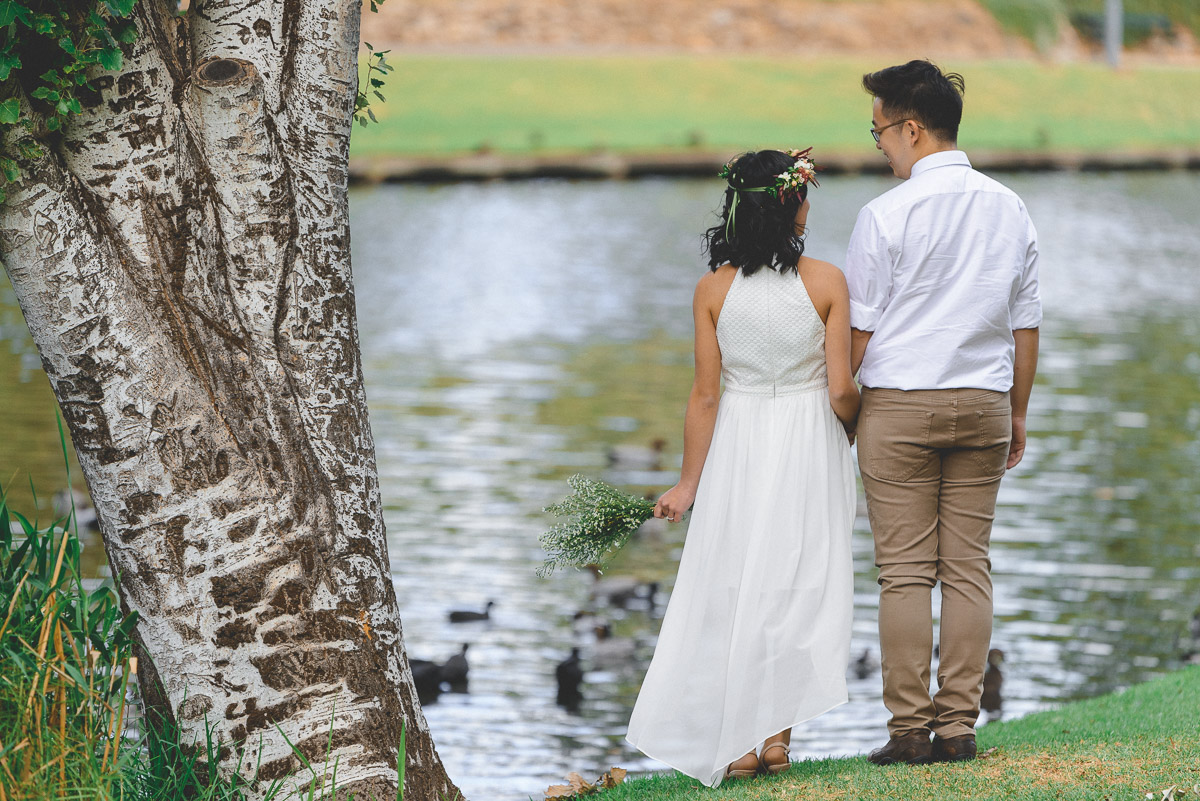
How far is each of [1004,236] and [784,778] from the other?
1.75 m

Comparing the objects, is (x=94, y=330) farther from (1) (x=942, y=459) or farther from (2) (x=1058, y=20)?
(2) (x=1058, y=20)

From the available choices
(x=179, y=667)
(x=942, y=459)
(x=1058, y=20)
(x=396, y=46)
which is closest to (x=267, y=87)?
(x=179, y=667)

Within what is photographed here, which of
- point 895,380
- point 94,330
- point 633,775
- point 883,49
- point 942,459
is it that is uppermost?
point 883,49

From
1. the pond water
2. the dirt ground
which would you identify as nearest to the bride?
the pond water

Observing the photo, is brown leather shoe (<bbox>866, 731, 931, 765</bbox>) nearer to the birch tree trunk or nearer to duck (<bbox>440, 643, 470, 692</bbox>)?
the birch tree trunk

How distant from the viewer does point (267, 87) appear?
3.68 meters

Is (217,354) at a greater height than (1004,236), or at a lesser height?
lesser

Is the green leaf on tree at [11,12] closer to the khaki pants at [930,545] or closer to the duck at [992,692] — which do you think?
the khaki pants at [930,545]

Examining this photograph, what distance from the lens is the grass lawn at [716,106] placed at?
Result: 34.5m

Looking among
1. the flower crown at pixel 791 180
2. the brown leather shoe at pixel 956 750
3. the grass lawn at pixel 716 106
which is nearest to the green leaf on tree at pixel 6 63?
the flower crown at pixel 791 180

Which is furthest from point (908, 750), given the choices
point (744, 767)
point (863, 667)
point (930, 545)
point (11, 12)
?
point (11, 12)

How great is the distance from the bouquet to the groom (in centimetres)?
84

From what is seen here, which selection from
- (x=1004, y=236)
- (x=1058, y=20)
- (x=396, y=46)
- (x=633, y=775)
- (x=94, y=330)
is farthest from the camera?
(x=1058, y=20)

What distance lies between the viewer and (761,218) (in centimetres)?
408
